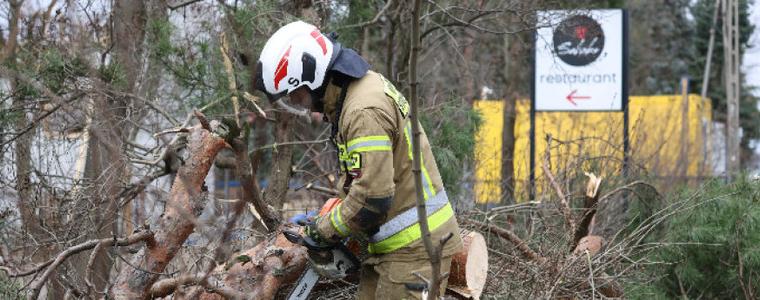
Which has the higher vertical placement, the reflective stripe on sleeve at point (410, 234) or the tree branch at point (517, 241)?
the reflective stripe on sleeve at point (410, 234)

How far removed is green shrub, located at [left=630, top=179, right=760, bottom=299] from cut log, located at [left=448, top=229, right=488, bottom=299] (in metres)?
1.78

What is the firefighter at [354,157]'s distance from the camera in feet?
13.1

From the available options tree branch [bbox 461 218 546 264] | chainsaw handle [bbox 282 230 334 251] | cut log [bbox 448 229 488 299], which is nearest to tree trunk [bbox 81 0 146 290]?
chainsaw handle [bbox 282 230 334 251]

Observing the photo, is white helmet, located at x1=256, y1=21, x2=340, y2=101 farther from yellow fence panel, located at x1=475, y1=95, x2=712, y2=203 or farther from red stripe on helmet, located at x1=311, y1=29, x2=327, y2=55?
yellow fence panel, located at x1=475, y1=95, x2=712, y2=203

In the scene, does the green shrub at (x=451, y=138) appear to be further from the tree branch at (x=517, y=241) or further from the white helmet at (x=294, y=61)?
the white helmet at (x=294, y=61)

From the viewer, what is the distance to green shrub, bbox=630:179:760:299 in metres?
6.38

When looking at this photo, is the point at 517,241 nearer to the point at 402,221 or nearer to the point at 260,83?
the point at 402,221

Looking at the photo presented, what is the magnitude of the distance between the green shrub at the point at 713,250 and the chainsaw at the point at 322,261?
104 inches

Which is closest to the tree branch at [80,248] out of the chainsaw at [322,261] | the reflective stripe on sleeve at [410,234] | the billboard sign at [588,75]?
the chainsaw at [322,261]

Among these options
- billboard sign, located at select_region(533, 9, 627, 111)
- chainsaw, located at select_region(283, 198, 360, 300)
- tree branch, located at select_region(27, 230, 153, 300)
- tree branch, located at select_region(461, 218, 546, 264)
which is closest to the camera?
chainsaw, located at select_region(283, 198, 360, 300)

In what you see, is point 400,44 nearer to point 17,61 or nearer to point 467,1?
point 467,1

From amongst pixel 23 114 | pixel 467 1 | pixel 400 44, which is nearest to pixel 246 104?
pixel 23 114

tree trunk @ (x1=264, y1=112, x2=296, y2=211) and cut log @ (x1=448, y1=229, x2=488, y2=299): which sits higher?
tree trunk @ (x1=264, y1=112, x2=296, y2=211)

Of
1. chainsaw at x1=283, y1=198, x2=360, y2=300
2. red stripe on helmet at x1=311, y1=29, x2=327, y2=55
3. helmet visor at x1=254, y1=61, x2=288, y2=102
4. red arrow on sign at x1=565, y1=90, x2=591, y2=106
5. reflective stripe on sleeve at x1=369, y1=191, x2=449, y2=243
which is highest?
red stripe on helmet at x1=311, y1=29, x2=327, y2=55
